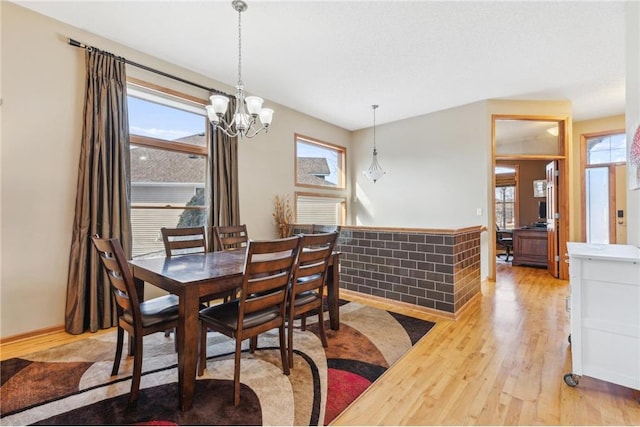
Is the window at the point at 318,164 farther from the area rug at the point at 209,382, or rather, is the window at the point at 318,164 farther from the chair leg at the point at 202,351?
the chair leg at the point at 202,351

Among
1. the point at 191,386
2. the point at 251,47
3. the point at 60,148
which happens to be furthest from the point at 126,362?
the point at 251,47

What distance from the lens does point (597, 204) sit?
5594mm

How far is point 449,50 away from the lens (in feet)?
10.6

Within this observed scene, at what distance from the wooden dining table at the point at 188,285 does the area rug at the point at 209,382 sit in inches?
9.2

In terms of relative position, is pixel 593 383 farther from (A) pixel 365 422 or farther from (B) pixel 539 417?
(A) pixel 365 422

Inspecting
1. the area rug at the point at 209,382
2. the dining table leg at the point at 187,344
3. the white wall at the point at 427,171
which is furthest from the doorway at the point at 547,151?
the dining table leg at the point at 187,344

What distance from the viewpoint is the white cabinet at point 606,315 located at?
1.75 metres

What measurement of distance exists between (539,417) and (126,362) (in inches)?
108

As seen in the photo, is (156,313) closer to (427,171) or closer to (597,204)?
(427,171)

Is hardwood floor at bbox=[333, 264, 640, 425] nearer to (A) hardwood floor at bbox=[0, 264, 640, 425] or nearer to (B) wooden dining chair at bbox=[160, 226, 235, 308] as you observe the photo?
(A) hardwood floor at bbox=[0, 264, 640, 425]

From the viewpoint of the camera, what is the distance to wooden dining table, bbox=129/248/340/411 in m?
1.65

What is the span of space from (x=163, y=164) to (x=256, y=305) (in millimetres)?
2565

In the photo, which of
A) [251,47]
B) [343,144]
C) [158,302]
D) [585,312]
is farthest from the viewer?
[343,144]

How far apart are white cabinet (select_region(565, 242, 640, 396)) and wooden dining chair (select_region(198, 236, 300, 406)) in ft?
6.09
